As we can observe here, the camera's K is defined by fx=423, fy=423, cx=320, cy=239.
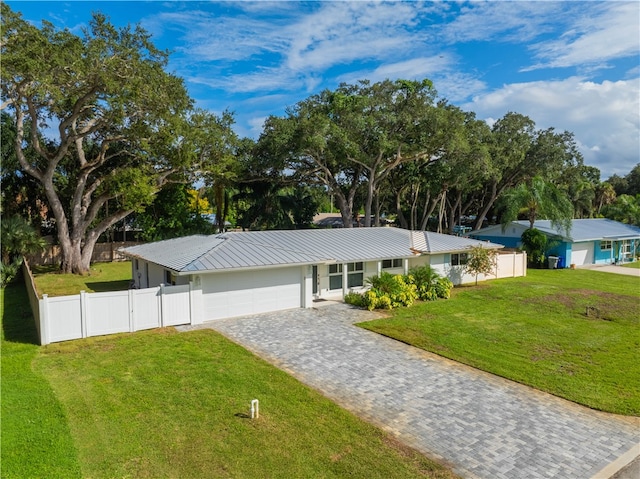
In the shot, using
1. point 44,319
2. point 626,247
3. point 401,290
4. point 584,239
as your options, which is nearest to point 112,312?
point 44,319

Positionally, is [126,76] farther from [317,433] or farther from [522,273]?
[522,273]

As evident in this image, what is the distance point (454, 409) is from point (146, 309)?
394 inches

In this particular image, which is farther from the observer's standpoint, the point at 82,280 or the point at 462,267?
the point at 82,280

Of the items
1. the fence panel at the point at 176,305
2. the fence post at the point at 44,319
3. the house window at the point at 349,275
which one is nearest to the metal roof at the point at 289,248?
the house window at the point at 349,275

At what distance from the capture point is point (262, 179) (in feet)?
122

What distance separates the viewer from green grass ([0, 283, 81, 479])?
20.6 feet

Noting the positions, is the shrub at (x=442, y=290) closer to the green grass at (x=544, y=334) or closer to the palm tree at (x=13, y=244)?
the green grass at (x=544, y=334)

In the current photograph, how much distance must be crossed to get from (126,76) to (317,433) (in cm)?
2242

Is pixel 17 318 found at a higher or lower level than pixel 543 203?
lower

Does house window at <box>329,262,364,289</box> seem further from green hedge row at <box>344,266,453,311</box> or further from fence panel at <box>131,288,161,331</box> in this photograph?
fence panel at <box>131,288,161,331</box>

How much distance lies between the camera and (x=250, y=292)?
16.3m

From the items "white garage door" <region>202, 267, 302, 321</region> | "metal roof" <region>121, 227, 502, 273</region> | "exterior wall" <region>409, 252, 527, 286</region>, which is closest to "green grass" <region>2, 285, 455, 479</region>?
"white garage door" <region>202, 267, 302, 321</region>

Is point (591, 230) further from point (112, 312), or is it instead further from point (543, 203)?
point (112, 312)

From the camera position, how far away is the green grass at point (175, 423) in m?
6.51
